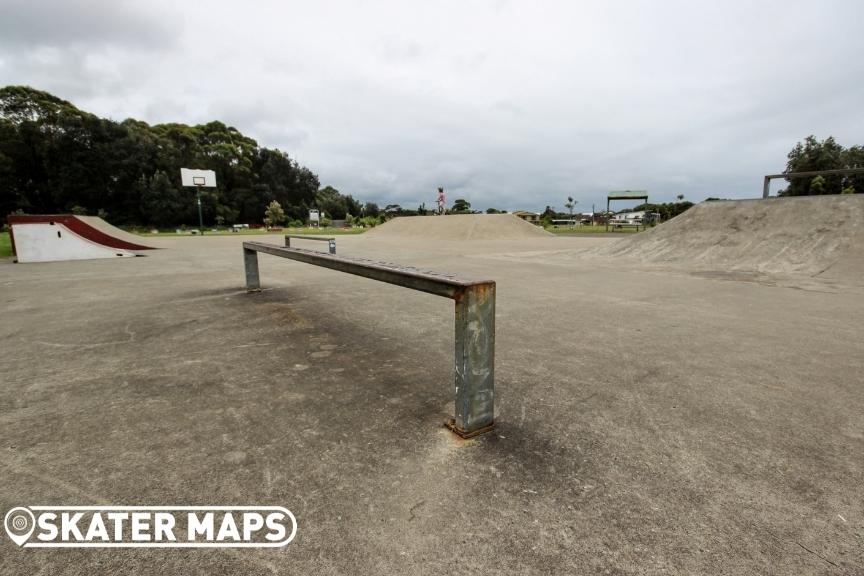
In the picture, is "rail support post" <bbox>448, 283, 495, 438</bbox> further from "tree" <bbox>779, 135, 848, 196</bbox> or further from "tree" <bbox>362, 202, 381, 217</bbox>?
"tree" <bbox>362, 202, 381, 217</bbox>

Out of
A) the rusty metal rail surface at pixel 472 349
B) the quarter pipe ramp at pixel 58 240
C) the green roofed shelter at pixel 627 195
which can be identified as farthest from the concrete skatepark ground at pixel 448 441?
the green roofed shelter at pixel 627 195

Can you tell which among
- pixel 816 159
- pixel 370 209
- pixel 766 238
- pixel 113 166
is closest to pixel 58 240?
pixel 766 238

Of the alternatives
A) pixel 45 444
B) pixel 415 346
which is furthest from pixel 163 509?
pixel 415 346

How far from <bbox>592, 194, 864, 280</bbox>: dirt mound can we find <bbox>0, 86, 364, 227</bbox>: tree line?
4968cm

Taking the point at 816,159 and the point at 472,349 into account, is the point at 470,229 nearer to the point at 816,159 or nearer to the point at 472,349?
the point at 472,349

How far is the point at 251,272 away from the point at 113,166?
1983 inches

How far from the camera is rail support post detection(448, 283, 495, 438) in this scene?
1.92 metres

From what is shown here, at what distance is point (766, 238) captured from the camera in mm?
10016

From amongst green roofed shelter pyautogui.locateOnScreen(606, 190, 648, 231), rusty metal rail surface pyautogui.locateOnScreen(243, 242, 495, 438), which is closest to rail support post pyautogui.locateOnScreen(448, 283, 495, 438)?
rusty metal rail surface pyautogui.locateOnScreen(243, 242, 495, 438)

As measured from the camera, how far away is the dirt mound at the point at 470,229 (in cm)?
2598

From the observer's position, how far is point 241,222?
187ft

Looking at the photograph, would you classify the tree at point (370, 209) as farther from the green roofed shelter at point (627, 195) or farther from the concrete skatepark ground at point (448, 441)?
the concrete skatepark ground at point (448, 441)

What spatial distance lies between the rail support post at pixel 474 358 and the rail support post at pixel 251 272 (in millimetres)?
5037

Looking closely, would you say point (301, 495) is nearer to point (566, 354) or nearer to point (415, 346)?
point (415, 346)
